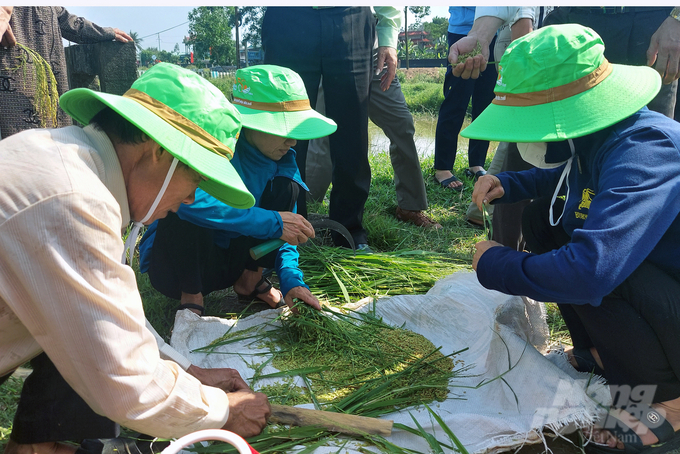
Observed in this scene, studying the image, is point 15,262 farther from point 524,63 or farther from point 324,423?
point 524,63

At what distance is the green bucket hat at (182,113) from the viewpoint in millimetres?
1181

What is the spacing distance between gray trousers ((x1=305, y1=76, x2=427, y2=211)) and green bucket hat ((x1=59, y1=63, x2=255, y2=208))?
250 centimetres

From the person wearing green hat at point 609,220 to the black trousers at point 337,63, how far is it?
151cm

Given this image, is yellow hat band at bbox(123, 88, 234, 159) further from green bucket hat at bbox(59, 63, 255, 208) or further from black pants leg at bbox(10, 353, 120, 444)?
black pants leg at bbox(10, 353, 120, 444)

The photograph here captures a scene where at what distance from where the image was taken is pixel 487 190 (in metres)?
2.23

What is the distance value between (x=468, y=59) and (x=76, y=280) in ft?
8.14

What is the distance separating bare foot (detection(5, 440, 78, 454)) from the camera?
1486mm

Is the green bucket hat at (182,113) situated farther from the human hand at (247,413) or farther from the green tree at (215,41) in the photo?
the green tree at (215,41)

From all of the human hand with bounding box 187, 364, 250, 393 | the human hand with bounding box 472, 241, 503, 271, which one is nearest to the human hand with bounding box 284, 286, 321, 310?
the human hand with bounding box 187, 364, 250, 393

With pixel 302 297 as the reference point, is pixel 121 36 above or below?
above

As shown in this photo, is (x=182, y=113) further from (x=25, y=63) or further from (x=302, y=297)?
(x=25, y=63)

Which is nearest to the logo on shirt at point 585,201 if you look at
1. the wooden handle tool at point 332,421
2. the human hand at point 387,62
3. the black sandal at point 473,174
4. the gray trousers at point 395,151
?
the wooden handle tool at point 332,421

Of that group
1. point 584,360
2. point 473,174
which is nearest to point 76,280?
point 584,360

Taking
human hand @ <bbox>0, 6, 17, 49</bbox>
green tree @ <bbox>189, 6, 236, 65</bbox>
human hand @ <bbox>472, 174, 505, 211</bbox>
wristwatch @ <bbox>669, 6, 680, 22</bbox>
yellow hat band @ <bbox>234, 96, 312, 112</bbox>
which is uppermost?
wristwatch @ <bbox>669, 6, 680, 22</bbox>
